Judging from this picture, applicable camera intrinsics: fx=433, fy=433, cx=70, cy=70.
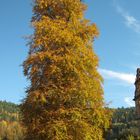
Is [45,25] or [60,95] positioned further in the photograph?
[45,25]

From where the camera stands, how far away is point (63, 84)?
2916 centimetres

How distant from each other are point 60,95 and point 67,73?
1859 millimetres

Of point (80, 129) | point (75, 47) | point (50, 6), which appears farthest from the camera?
point (50, 6)

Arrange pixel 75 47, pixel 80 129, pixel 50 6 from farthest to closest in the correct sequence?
pixel 50 6, pixel 75 47, pixel 80 129

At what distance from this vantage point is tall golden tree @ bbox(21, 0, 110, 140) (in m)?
28.1

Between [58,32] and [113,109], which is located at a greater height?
[58,32]

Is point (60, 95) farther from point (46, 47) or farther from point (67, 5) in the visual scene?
point (67, 5)

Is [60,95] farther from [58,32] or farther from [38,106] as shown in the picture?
[58,32]

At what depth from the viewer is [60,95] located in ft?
93.0

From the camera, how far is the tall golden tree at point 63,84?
28125mm

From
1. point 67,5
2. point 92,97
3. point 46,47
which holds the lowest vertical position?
point 92,97

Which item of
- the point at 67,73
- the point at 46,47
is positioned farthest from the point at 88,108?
the point at 46,47

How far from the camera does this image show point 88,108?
28.9 m

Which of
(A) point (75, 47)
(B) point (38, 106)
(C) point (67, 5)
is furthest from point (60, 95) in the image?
(C) point (67, 5)
